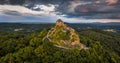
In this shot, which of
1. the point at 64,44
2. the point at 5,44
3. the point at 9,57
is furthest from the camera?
the point at 5,44

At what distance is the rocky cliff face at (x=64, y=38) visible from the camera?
91.1m

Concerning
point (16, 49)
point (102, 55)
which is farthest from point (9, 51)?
point (102, 55)

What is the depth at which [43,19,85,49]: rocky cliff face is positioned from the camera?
9112 cm

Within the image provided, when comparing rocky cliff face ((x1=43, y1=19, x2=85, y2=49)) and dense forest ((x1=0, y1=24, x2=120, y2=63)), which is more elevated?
rocky cliff face ((x1=43, y1=19, x2=85, y2=49))

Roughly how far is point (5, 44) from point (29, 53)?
17.4m

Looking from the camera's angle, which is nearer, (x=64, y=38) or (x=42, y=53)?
(x=42, y=53)

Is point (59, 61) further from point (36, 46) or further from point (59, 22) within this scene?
point (59, 22)

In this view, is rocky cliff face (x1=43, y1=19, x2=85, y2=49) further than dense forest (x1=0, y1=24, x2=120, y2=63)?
Yes

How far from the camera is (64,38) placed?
93.4 m

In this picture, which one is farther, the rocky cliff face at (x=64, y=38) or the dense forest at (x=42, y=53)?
the rocky cliff face at (x=64, y=38)

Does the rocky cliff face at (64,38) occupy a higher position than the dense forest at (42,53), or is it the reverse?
the rocky cliff face at (64,38)

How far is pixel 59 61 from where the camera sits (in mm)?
81125

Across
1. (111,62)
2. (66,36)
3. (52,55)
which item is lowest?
(111,62)

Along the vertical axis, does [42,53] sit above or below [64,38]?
below
